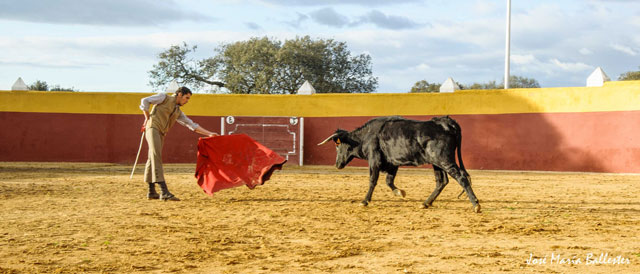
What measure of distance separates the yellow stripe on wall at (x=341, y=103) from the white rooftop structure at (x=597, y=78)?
0.68ft

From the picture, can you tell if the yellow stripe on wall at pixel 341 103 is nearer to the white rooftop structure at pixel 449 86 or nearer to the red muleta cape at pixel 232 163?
the white rooftop structure at pixel 449 86

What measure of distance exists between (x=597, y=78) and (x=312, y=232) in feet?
41.9

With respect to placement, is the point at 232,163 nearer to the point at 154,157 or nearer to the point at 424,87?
the point at 154,157

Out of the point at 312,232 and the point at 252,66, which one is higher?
the point at 252,66

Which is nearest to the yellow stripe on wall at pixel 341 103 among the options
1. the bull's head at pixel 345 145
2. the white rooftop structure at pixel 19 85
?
the white rooftop structure at pixel 19 85

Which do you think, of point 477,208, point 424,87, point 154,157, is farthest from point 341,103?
point 424,87

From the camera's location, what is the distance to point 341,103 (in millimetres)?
18406

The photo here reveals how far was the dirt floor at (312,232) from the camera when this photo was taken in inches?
177

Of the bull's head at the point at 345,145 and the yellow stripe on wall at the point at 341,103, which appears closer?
the bull's head at the point at 345,145

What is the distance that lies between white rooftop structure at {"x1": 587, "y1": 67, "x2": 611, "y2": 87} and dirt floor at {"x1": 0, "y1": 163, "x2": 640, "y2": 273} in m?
6.90

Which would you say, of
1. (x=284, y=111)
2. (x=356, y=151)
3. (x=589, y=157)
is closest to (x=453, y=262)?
(x=356, y=151)

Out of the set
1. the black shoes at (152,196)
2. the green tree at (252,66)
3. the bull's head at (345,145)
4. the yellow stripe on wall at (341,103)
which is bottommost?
the black shoes at (152,196)

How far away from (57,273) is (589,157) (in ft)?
47.4

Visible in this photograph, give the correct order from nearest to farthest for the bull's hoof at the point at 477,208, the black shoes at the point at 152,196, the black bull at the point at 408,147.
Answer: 1. the bull's hoof at the point at 477,208
2. the black bull at the point at 408,147
3. the black shoes at the point at 152,196
